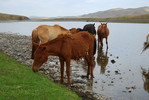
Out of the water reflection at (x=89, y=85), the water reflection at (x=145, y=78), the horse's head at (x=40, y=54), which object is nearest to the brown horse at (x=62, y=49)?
the horse's head at (x=40, y=54)

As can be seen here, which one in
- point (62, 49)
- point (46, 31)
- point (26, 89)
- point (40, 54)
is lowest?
point (26, 89)

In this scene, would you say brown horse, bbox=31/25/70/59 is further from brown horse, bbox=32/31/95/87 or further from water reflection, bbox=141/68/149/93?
water reflection, bbox=141/68/149/93

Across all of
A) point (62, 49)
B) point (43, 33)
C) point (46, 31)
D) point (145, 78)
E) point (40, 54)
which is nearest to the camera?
point (40, 54)

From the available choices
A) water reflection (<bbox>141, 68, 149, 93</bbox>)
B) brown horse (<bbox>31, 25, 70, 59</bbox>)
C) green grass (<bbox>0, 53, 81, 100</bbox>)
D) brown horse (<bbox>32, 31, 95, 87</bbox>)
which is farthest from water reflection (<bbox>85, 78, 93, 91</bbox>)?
brown horse (<bbox>31, 25, 70, 59</bbox>)

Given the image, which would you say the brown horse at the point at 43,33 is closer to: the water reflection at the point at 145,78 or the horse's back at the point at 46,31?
the horse's back at the point at 46,31

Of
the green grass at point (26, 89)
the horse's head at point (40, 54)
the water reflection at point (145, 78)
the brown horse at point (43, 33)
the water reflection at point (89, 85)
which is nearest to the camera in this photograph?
the green grass at point (26, 89)

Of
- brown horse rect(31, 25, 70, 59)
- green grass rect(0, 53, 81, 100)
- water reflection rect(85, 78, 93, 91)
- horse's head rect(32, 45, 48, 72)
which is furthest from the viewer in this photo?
brown horse rect(31, 25, 70, 59)

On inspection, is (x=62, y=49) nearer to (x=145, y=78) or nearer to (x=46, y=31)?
(x=46, y=31)

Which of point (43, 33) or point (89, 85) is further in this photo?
point (43, 33)

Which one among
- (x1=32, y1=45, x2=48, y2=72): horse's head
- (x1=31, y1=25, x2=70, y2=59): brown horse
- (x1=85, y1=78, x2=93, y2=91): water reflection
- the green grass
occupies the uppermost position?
(x1=31, y1=25, x2=70, y2=59): brown horse

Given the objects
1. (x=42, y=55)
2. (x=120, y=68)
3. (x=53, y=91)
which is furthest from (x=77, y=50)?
(x=120, y=68)

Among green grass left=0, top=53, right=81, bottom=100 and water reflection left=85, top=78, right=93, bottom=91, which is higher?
green grass left=0, top=53, right=81, bottom=100

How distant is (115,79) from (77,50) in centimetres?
296

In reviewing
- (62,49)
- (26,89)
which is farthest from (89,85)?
(26,89)
